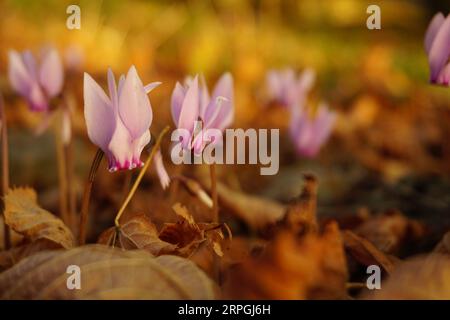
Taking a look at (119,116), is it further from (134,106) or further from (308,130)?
(308,130)

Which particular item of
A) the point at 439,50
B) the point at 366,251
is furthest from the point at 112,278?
the point at 439,50

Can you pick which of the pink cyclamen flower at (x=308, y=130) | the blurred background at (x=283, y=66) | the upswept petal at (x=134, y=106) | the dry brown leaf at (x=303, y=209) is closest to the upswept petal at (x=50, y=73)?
the blurred background at (x=283, y=66)

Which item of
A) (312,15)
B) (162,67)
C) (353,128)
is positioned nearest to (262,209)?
(353,128)

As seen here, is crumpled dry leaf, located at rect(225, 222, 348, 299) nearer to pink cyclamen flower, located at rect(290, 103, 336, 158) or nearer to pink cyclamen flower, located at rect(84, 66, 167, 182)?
pink cyclamen flower, located at rect(84, 66, 167, 182)

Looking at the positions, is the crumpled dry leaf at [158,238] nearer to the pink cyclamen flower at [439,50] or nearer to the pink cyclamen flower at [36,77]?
the pink cyclamen flower at [439,50]

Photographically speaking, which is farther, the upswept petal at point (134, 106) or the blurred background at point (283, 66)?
the blurred background at point (283, 66)

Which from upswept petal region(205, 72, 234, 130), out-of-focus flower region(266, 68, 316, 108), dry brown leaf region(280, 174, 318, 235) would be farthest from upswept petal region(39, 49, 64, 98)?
out-of-focus flower region(266, 68, 316, 108)

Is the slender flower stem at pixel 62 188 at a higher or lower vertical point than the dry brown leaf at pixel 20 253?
higher
